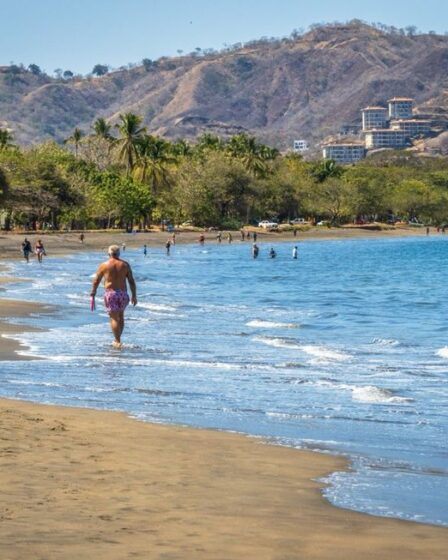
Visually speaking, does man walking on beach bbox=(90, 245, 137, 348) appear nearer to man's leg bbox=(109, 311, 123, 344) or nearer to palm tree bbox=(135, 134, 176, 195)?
man's leg bbox=(109, 311, 123, 344)

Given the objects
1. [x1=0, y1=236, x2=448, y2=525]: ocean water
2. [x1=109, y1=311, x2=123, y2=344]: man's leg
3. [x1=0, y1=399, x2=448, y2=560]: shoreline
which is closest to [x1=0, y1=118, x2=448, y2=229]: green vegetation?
[x1=0, y1=236, x2=448, y2=525]: ocean water

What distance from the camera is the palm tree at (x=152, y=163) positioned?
124625mm

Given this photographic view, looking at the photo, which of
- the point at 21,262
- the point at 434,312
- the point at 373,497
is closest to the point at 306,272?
the point at 21,262

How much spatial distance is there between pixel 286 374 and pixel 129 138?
354ft

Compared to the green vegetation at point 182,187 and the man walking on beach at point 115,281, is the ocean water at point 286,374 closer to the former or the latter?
the man walking on beach at point 115,281

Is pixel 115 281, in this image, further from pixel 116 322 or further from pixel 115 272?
pixel 116 322

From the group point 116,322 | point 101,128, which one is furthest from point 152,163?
point 116,322

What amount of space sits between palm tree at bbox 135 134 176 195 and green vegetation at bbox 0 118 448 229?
106 millimetres

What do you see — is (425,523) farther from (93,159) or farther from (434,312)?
(93,159)

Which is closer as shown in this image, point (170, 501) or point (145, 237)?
point (170, 501)

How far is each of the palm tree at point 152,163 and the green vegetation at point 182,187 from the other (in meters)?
0.11

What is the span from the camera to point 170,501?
25.4 feet

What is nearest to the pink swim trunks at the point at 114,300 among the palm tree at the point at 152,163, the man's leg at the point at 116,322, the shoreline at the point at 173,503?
the man's leg at the point at 116,322

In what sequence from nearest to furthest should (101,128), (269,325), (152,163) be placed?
1. (269,325)
2. (152,163)
3. (101,128)
